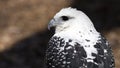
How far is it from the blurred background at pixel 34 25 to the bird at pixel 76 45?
9.39 ft

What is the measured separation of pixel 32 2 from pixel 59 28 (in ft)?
17.0

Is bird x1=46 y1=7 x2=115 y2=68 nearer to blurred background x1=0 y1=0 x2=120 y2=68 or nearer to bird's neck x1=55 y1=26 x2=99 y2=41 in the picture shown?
bird's neck x1=55 y1=26 x2=99 y2=41

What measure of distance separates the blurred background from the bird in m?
2.86

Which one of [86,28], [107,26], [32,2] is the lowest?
[86,28]

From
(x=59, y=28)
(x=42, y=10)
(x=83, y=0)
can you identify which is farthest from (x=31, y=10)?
(x=59, y=28)

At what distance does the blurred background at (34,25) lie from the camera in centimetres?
1037

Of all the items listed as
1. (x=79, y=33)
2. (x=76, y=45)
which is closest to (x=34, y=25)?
(x=79, y=33)

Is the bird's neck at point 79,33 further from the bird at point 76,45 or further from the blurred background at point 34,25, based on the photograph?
the blurred background at point 34,25

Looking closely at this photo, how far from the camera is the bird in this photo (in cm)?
630

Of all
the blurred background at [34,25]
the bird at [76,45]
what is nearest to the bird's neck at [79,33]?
the bird at [76,45]

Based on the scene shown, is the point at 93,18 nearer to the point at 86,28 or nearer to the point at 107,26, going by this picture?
the point at 107,26

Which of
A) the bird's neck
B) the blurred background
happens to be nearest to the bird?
the bird's neck

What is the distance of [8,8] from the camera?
11859 mm

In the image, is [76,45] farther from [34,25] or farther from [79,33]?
[34,25]
